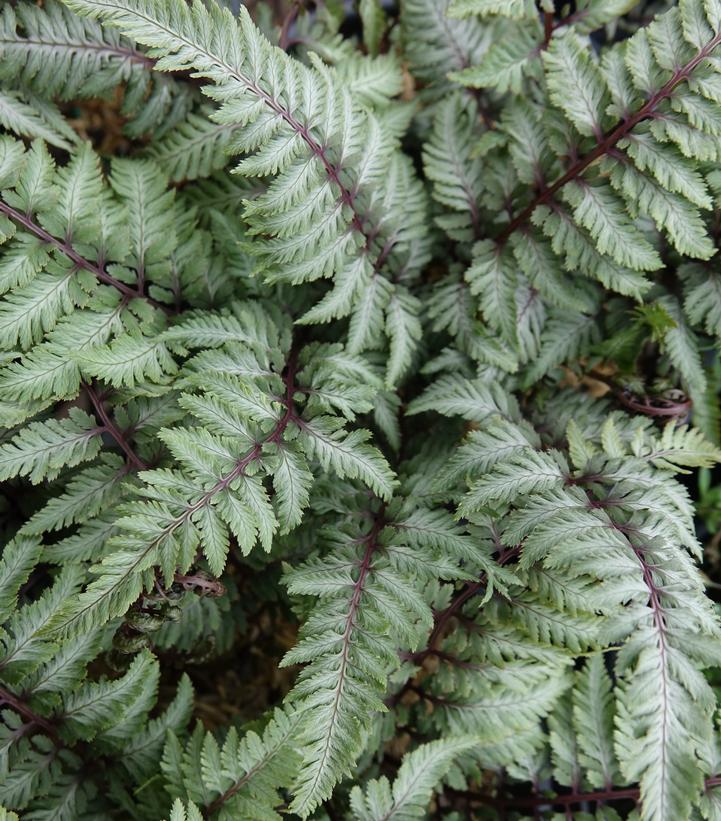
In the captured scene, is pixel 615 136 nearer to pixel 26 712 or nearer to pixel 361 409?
pixel 361 409

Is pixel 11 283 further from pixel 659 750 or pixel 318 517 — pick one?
pixel 659 750

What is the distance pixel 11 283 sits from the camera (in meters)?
1.70

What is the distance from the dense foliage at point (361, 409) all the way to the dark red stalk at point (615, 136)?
11mm

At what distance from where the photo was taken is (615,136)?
179 centimetres

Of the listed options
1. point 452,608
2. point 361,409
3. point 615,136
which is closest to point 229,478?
point 361,409

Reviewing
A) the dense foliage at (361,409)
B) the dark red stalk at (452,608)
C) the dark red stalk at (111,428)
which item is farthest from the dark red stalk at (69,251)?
the dark red stalk at (452,608)

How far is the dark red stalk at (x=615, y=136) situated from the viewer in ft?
5.55

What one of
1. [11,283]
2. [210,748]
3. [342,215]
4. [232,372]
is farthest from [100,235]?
[210,748]

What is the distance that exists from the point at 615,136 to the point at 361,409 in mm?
926

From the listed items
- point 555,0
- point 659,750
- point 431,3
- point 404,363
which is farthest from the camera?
point 555,0

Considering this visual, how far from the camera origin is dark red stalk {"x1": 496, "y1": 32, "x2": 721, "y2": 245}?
1.69 m

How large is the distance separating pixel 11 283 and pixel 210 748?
121 centimetres

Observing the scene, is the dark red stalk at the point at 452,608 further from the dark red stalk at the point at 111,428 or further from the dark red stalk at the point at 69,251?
the dark red stalk at the point at 69,251

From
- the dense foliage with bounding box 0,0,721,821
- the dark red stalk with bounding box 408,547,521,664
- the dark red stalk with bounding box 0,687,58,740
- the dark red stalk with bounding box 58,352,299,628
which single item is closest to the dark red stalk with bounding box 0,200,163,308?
the dense foliage with bounding box 0,0,721,821
